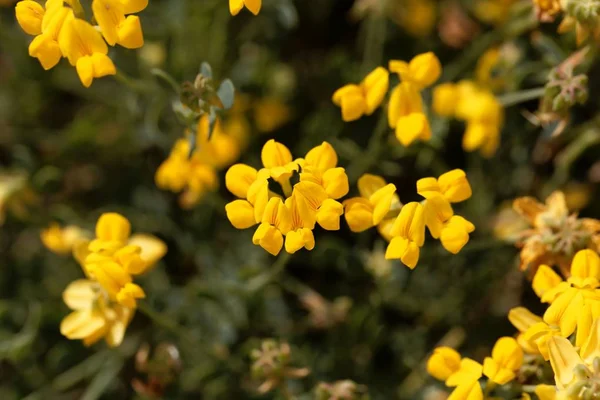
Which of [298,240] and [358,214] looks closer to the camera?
[298,240]

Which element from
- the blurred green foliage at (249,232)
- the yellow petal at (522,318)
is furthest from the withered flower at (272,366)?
the yellow petal at (522,318)

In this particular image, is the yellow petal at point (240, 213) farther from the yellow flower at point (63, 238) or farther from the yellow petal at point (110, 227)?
the yellow flower at point (63, 238)

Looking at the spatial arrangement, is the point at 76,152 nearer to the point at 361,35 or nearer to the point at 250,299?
the point at 250,299

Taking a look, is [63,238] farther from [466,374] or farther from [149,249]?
[466,374]

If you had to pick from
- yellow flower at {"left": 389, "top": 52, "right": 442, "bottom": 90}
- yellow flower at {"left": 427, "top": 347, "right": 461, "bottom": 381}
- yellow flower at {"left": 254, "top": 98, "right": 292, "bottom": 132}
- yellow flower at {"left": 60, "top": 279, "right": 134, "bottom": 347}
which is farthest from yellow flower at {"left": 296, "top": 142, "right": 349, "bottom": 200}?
yellow flower at {"left": 254, "top": 98, "right": 292, "bottom": 132}

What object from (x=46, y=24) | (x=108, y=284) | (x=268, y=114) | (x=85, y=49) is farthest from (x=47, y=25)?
(x=268, y=114)

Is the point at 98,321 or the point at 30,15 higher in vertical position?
the point at 30,15
